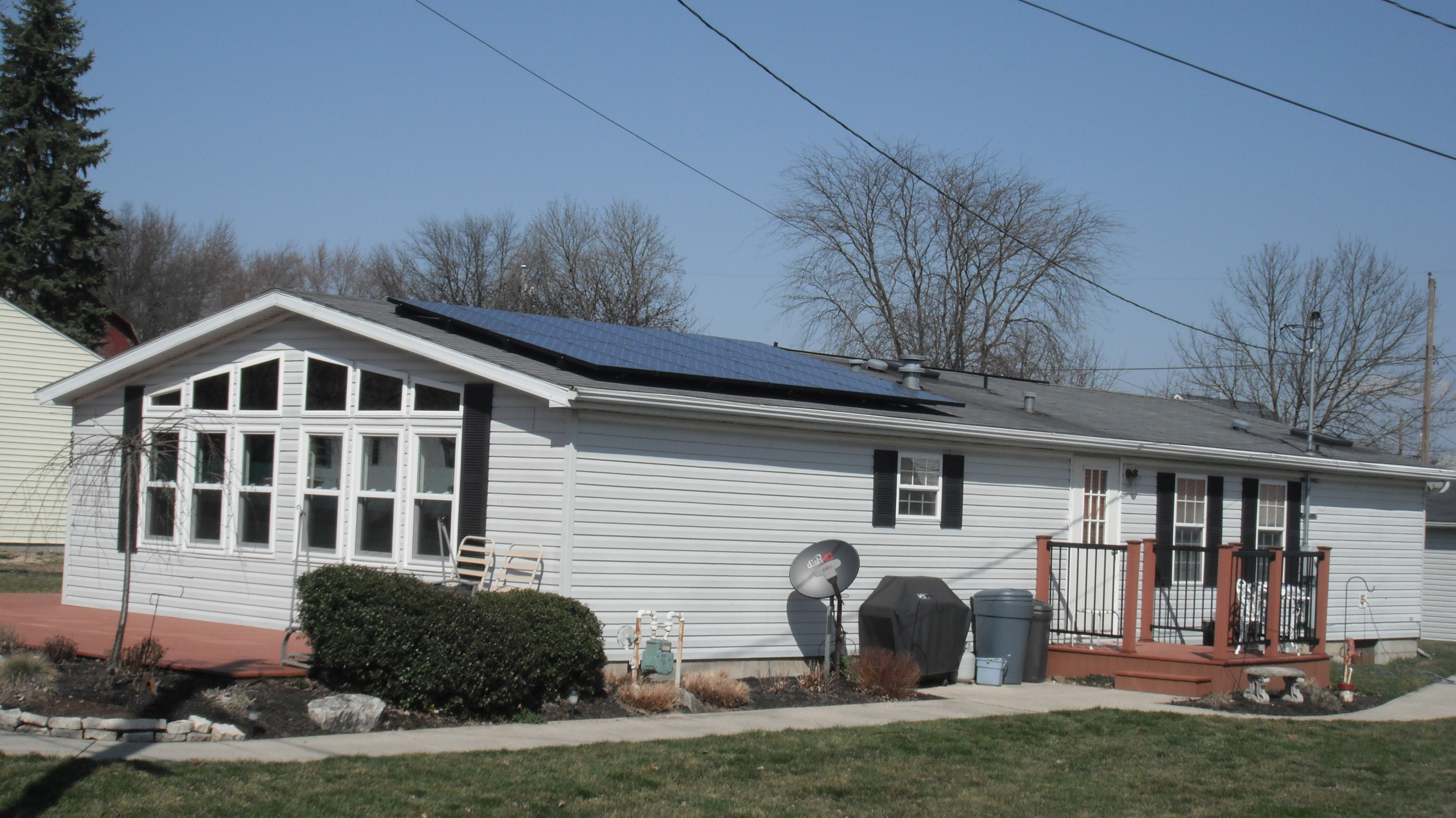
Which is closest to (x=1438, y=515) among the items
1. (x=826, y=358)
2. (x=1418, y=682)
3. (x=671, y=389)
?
(x=1418, y=682)

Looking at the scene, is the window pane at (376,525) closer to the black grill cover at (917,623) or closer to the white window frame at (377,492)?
the white window frame at (377,492)

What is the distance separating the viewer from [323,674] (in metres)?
9.55

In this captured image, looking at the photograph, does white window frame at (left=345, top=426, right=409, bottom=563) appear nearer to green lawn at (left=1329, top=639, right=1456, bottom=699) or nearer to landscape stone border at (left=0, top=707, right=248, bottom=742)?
landscape stone border at (left=0, top=707, right=248, bottom=742)

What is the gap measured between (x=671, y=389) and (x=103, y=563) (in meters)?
7.12

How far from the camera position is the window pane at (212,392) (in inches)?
531

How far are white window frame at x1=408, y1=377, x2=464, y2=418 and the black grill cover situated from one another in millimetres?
4577

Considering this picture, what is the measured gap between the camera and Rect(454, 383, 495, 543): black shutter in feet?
37.9

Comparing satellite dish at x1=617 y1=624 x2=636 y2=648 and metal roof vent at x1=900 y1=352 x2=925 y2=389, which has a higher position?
metal roof vent at x1=900 y1=352 x2=925 y2=389

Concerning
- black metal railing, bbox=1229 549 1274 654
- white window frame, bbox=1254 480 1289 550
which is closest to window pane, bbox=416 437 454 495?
black metal railing, bbox=1229 549 1274 654

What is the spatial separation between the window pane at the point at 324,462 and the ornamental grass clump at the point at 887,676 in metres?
5.65

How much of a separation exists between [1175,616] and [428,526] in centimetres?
927

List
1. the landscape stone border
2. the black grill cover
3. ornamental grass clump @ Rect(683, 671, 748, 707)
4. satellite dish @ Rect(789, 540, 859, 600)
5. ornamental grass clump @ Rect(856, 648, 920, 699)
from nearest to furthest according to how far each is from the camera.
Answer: the landscape stone border < ornamental grass clump @ Rect(683, 671, 748, 707) < ornamental grass clump @ Rect(856, 648, 920, 699) < satellite dish @ Rect(789, 540, 859, 600) < the black grill cover

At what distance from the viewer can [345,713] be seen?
28.1 feet

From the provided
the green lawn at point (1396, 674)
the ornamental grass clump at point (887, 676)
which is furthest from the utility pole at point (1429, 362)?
the ornamental grass clump at point (887, 676)
